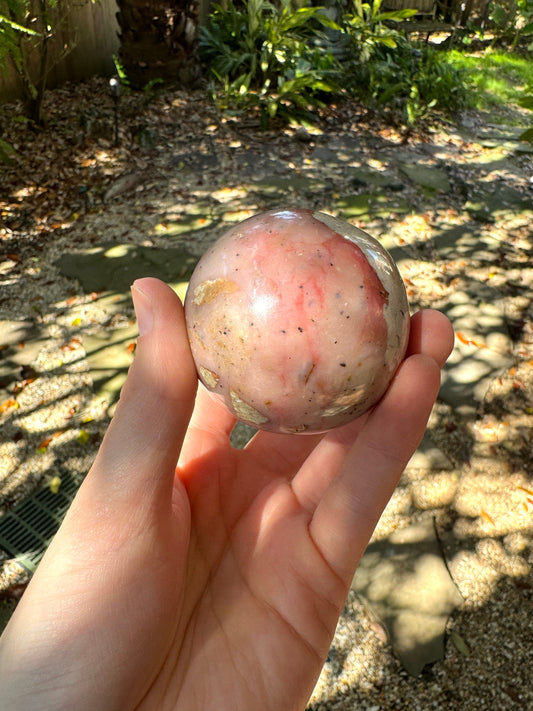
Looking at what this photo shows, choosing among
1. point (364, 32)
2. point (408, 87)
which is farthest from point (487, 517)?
point (364, 32)

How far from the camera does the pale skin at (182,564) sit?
1.54 metres

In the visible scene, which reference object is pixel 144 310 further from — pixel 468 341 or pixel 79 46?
pixel 79 46

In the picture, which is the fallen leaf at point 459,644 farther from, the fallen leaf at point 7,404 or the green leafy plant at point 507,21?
the green leafy plant at point 507,21

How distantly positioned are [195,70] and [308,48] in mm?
1779

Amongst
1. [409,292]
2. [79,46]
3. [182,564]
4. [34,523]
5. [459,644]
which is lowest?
[459,644]

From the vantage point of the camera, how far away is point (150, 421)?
1627mm

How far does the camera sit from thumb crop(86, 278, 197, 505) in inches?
63.7

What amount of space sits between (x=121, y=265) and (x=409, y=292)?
245cm

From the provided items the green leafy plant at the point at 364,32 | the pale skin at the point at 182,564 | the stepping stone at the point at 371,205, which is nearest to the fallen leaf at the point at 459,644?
the pale skin at the point at 182,564

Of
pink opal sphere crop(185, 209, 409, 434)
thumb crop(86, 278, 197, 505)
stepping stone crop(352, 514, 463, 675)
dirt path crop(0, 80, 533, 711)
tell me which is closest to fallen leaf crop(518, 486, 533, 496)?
dirt path crop(0, 80, 533, 711)

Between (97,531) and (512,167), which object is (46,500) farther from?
(512,167)

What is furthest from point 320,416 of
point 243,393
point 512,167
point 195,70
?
point 195,70

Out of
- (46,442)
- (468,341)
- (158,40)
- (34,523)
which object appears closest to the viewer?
(34,523)

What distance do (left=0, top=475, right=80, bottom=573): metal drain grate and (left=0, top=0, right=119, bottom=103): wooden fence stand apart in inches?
196
